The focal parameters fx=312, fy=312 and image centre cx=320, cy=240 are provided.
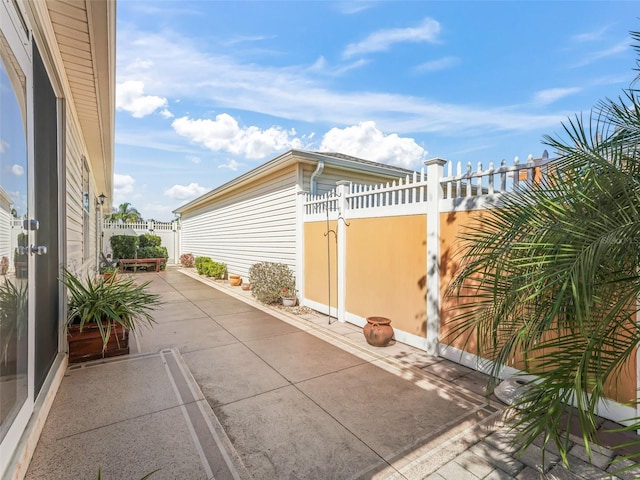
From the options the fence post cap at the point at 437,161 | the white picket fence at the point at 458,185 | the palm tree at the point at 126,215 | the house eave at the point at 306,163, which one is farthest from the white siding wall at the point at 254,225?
the palm tree at the point at 126,215

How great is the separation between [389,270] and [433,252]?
88 centimetres

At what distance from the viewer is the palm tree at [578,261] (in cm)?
150

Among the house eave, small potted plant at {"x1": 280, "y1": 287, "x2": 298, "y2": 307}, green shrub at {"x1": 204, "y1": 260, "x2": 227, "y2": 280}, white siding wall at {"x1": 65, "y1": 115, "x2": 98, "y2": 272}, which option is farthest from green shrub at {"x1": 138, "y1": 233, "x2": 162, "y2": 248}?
small potted plant at {"x1": 280, "y1": 287, "x2": 298, "y2": 307}

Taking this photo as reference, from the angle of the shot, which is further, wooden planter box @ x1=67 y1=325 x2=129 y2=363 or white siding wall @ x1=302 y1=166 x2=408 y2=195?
white siding wall @ x1=302 y1=166 x2=408 y2=195

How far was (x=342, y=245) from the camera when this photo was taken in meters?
5.65

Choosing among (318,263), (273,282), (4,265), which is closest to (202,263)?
(273,282)

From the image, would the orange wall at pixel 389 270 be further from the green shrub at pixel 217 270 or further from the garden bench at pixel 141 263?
the garden bench at pixel 141 263

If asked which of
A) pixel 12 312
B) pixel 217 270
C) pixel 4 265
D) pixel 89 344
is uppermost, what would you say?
pixel 4 265

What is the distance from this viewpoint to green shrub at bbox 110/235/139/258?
50.3 ft

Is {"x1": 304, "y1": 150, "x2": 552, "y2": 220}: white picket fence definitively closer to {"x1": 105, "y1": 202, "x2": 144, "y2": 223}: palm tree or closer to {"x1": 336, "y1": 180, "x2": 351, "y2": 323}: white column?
{"x1": 336, "y1": 180, "x2": 351, "y2": 323}: white column

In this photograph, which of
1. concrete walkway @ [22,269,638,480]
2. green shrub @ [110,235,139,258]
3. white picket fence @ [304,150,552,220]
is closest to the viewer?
concrete walkway @ [22,269,638,480]

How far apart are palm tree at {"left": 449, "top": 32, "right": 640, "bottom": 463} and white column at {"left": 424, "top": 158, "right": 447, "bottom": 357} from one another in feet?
5.61

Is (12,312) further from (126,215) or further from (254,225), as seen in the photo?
(126,215)

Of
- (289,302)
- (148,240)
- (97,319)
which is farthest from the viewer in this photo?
(148,240)
